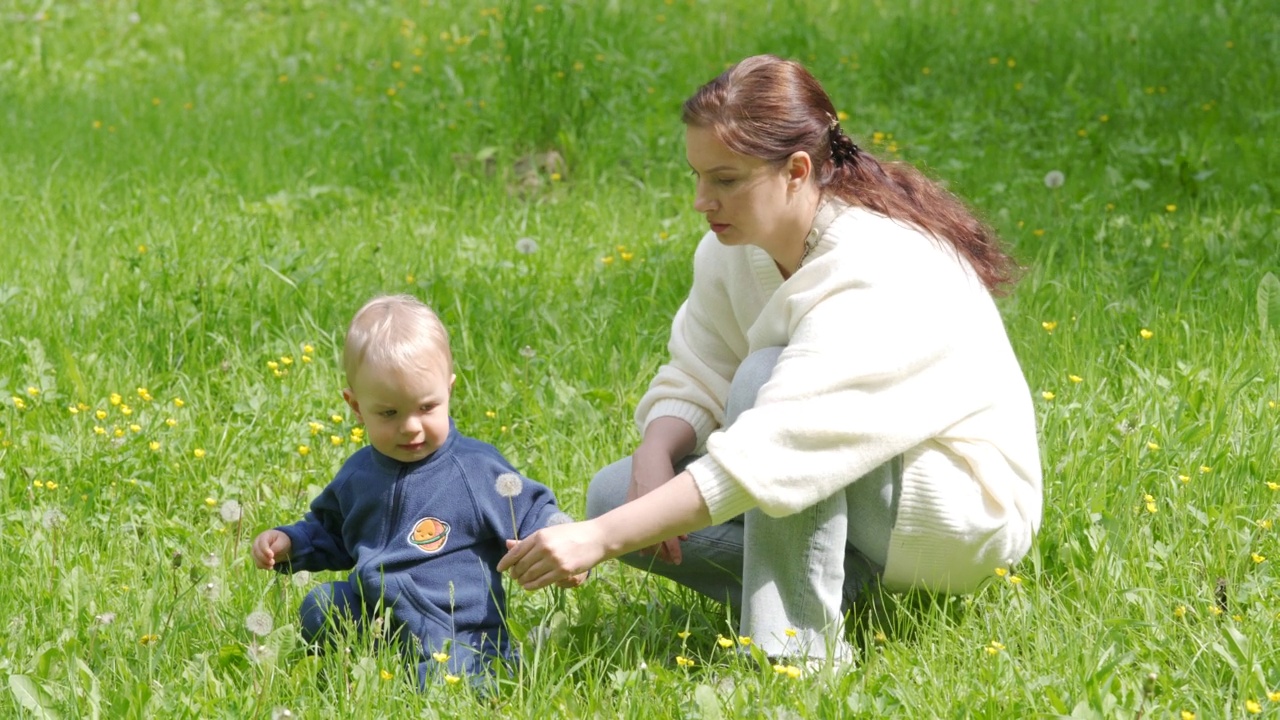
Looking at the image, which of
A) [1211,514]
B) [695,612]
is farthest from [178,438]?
[1211,514]

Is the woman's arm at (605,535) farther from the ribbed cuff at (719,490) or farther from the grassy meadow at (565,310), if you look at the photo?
the grassy meadow at (565,310)

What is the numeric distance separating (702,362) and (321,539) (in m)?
0.84

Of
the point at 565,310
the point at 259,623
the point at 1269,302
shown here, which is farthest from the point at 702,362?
the point at 1269,302

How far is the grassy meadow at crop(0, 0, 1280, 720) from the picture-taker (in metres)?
2.40

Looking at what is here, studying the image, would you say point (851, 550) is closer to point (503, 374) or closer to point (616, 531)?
point (616, 531)

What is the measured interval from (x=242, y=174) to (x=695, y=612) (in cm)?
332

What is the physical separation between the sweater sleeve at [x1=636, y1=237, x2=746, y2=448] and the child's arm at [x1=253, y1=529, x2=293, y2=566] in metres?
0.77

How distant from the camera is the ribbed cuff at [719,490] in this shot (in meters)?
2.30

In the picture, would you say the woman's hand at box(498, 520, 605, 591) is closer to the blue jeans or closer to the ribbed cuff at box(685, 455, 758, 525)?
the ribbed cuff at box(685, 455, 758, 525)

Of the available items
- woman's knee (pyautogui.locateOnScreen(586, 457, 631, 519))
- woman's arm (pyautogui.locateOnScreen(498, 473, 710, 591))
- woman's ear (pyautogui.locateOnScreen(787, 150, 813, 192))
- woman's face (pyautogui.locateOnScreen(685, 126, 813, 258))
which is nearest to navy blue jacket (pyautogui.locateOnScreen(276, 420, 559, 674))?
woman's arm (pyautogui.locateOnScreen(498, 473, 710, 591))

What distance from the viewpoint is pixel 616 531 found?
227 centimetres

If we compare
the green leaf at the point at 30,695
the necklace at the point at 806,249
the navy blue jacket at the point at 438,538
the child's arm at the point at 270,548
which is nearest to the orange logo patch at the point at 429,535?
the navy blue jacket at the point at 438,538

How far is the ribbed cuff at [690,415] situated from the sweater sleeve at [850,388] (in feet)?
1.46

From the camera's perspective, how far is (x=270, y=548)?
8.01 feet
